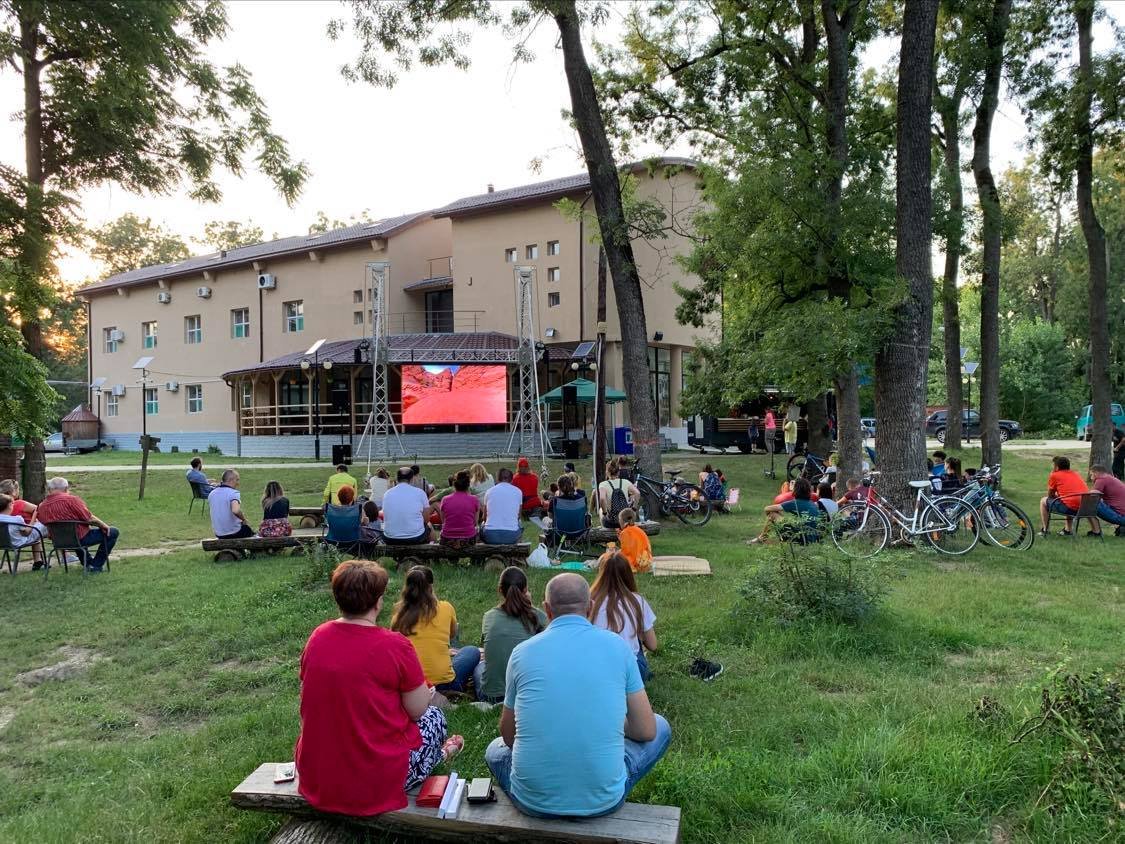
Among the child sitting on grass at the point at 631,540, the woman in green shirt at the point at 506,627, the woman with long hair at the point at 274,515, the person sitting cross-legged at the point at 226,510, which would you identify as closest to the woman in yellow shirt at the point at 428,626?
the woman in green shirt at the point at 506,627

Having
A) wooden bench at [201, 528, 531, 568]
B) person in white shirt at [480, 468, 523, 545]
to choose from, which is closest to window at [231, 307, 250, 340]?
wooden bench at [201, 528, 531, 568]

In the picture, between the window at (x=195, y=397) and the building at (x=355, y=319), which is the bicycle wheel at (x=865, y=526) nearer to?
the building at (x=355, y=319)

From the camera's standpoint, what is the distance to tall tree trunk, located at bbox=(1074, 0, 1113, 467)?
14930 mm

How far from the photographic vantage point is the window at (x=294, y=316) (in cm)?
3434

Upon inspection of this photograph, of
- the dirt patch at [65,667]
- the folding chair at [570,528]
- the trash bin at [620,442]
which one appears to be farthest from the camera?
the trash bin at [620,442]

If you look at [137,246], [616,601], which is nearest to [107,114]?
[616,601]

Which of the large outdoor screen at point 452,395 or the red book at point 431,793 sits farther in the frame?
the large outdoor screen at point 452,395

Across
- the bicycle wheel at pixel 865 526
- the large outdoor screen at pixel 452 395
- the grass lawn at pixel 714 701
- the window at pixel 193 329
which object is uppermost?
the window at pixel 193 329

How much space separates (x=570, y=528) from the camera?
10031 millimetres

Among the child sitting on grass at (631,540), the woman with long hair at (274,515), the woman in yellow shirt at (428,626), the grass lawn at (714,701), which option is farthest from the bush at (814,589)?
the woman with long hair at (274,515)

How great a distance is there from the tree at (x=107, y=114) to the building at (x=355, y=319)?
12.0 meters

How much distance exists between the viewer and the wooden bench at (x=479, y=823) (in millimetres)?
2795

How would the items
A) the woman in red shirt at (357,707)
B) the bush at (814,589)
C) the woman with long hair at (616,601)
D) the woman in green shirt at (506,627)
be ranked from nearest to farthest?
1. the woman in red shirt at (357,707)
2. the woman with long hair at (616,601)
3. the woman in green shirt at (506,627)
4. the bush at (814,589)

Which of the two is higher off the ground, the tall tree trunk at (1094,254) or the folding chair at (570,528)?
the tall tree trunk at (1094,254)
